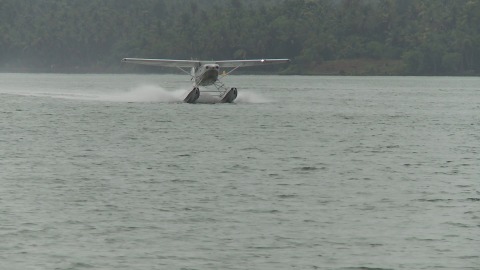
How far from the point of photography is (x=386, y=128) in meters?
56.6

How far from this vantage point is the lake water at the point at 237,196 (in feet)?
67.2

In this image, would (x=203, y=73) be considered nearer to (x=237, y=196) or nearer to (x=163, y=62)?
(x=163, y=62)

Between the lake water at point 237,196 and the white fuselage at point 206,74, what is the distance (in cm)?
521

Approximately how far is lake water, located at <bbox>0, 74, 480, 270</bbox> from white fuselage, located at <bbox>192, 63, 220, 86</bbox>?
521cm

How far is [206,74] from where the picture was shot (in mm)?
61531

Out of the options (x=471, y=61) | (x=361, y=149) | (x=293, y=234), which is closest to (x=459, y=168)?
(x=361, y=149)

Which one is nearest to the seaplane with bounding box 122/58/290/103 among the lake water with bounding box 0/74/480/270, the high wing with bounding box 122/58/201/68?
the high wing with bounding box 122/58/201/68

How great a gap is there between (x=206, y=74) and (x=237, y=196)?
113ft

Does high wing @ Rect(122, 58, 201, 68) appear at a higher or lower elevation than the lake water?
higher

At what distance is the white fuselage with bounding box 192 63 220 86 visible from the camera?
61.2 metres

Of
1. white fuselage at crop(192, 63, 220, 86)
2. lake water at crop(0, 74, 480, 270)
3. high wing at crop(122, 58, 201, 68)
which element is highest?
high wing at crop(122, 58, 201, 68)

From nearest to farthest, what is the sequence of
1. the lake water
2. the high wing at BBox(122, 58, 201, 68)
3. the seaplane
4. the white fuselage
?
1. the lake water
2. the white fuselage
3. the seaplane
4. the high wing at BBox(122, 58, 201, 68)

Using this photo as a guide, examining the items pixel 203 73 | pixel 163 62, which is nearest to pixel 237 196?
pixel 203 73

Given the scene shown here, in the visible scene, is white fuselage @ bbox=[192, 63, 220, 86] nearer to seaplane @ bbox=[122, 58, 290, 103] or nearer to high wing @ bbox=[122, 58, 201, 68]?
seaplane @ bbox=[122, 58, 290, 103]
